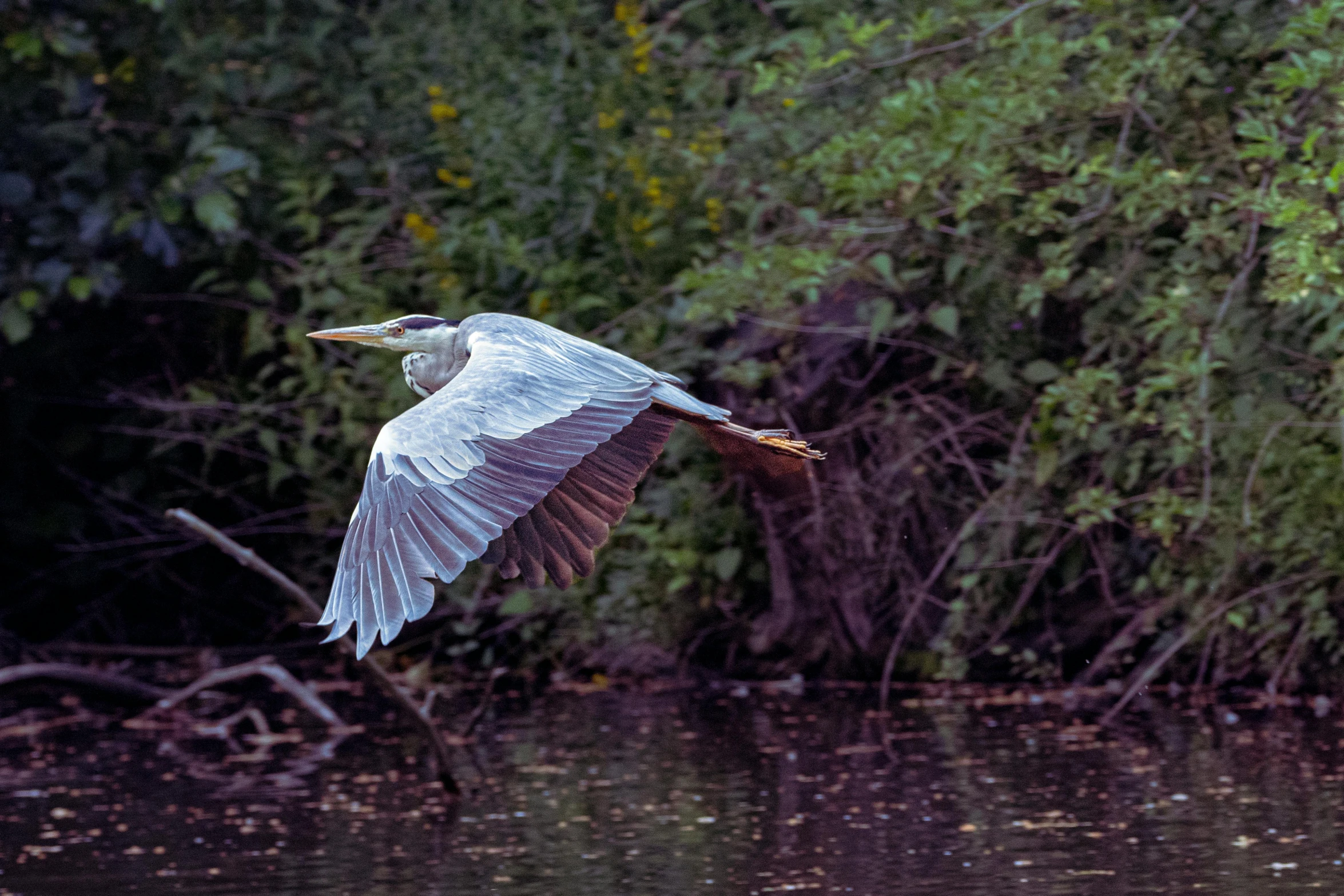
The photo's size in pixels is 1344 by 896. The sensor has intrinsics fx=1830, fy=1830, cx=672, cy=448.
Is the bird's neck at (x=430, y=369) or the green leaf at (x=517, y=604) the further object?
the green leaf at (x=517, y=604)

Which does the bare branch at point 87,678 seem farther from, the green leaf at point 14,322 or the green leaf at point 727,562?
the green leaf at point 727,562

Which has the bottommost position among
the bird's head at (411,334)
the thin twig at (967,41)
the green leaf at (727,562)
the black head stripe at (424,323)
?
the green leaf at (727,562)

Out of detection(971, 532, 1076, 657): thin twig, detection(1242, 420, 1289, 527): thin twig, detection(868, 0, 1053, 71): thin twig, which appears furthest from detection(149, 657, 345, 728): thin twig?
detection(1242, 420, 1289, 527): thin twig

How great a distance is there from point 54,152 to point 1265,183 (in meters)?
5.75

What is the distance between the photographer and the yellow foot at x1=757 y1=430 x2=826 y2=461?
446cm

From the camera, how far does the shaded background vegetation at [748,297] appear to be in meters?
6.88

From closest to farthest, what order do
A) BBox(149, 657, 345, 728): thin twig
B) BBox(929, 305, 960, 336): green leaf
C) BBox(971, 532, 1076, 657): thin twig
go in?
BBox(929, 305, 960, 336): green leaf
BBox(971, 532, 1076, 657): thin twig
BBox(149, 657, 345, 728): thin twig

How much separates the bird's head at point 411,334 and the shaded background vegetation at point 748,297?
229cm

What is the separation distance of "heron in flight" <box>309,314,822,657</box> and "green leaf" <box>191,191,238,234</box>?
371cm

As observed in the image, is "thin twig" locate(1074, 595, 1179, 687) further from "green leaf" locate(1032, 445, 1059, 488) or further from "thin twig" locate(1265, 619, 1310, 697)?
"green leaf" locate(1032, 445, 1059, 488)

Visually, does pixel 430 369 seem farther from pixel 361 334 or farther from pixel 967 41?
pixel 967 41

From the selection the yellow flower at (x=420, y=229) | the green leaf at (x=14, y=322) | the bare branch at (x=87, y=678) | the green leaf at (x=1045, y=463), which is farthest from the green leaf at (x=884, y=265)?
the green leaf at (x=14, y=322)

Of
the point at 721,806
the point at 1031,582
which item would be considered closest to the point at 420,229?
the point at 1031,582

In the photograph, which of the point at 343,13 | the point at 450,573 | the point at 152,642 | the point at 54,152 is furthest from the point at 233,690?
the point at 450,573
